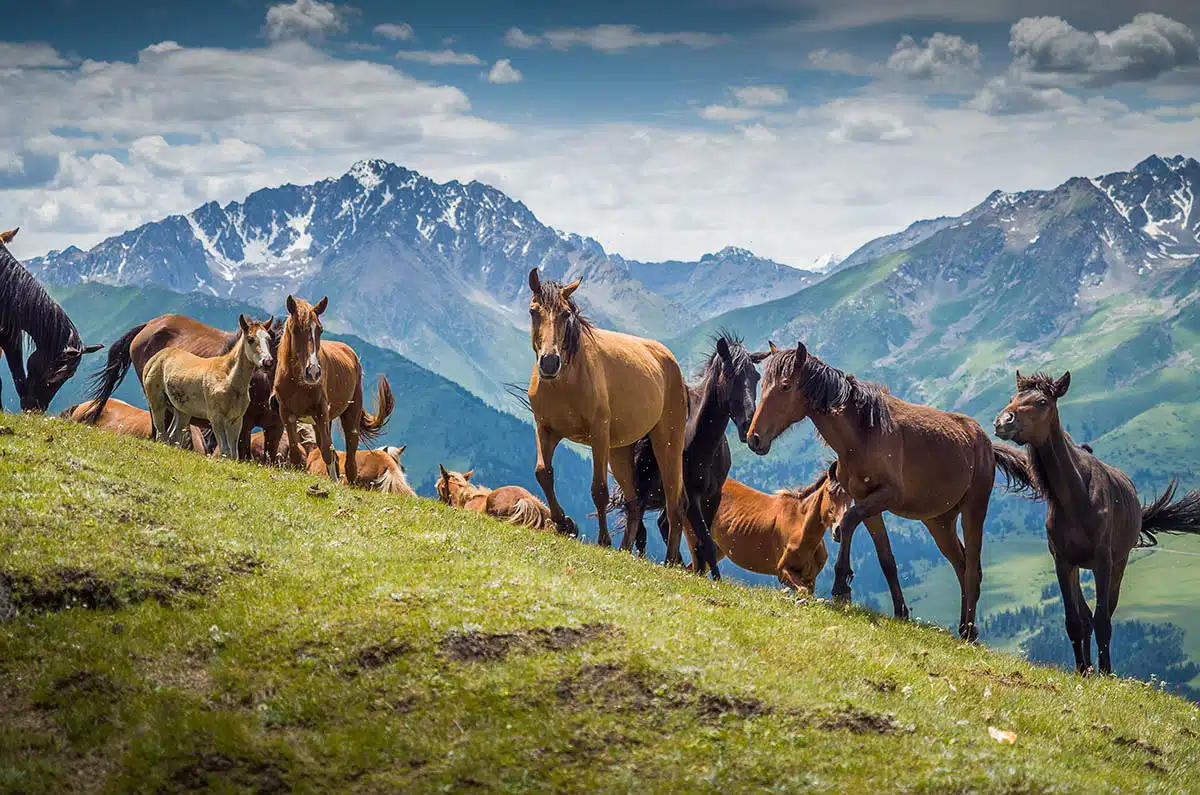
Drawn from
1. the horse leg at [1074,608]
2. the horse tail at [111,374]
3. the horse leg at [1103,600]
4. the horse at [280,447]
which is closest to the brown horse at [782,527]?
the horse leg at [1074,608]

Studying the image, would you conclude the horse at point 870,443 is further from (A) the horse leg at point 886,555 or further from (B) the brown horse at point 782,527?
(B) the brown horse at point 782,527

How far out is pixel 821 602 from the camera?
18766mm

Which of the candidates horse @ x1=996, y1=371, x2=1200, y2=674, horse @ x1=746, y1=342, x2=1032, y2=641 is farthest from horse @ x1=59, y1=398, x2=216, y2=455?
horse @ x1=996, y1=371, x2=1200, y2=674

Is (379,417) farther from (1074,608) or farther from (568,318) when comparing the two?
(1074,608)

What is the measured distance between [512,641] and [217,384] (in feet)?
41.4

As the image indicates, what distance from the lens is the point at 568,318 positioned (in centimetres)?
1964

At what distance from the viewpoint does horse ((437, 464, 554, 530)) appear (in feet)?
89.1

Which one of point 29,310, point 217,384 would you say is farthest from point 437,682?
point 29,310

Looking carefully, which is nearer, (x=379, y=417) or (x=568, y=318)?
(x=568, y=318)

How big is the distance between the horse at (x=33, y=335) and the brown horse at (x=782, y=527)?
16.0 m

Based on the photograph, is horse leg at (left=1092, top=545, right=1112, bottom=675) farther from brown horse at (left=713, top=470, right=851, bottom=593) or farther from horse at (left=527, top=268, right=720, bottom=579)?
horse at (left=527, top=268, right=720, bottom=579)

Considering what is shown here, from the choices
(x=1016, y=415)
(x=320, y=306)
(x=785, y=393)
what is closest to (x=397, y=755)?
(x=785, y=393)

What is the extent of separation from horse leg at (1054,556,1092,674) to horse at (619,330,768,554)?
271 inches

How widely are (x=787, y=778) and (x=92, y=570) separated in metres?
8.67
